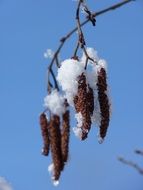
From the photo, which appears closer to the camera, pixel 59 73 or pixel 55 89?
pixel 55 89

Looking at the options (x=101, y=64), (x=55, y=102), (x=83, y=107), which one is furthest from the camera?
(x=101, y=64)

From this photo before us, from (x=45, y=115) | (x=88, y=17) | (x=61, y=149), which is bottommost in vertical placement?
(x=61, y=149)

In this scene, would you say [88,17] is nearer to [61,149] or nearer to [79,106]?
[79,106]

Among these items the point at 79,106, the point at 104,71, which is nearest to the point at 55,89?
the point at 79,106

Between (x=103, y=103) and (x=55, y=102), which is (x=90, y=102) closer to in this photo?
(x=103, y=103)

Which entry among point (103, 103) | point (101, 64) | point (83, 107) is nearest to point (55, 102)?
point (83, 107)

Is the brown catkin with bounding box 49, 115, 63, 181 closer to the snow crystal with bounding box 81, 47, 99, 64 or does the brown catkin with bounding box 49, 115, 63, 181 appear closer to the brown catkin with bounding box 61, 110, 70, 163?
the brown catkin with bounding box 61, 110, 70, 163

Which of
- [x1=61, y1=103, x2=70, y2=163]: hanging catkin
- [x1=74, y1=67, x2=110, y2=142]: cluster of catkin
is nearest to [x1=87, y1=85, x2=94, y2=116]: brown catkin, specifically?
[x1=74, y1=67, x2=110, y2=142]: cluster of catkin
